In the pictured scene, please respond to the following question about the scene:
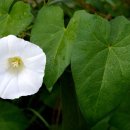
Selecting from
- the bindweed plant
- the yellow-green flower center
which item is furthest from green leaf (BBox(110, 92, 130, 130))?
the yellow-green flower center

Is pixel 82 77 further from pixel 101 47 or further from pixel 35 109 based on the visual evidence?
pixel 35 109

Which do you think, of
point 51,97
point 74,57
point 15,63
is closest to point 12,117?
point 51,97

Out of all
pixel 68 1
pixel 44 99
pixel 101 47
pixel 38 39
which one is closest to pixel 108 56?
pixel 101 47

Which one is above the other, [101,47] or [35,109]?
[101,47]

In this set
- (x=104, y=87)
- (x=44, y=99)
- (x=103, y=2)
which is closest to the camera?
(x=104, y=87)

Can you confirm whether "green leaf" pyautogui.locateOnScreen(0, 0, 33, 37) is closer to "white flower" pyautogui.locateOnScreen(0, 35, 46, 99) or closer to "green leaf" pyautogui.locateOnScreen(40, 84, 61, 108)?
"white flower" pyautogui.locateOnScreen(0, 35, 46, 99)

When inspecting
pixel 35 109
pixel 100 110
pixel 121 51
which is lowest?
pixel 35 109

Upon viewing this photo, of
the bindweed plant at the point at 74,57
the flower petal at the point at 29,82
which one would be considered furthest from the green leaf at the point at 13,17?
the flower petal at the point at 29,82

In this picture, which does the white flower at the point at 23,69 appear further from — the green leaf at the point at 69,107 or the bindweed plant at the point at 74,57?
the green leaf at the point at 69,107
